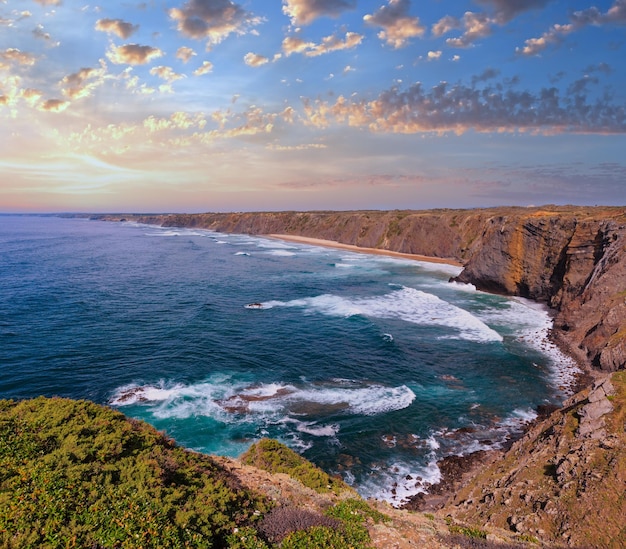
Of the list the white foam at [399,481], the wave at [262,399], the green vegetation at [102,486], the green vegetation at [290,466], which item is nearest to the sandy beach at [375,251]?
the wave at [262,399]

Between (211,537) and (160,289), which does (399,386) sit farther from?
(160,289)

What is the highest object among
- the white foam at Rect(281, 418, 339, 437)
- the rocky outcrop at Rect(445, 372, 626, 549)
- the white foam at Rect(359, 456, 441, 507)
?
the rocky outcrop at Rect(445, 372, 626, 549)

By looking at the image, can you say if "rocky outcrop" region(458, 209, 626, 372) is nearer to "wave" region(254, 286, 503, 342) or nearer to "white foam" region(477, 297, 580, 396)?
"white foam" region(477, 297, 580, 396)

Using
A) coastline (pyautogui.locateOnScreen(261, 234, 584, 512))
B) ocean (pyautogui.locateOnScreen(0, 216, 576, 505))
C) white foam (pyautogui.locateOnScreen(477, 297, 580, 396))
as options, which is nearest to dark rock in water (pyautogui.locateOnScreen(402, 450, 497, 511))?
coastline (pyautogui.locateOnScreen(261, 234, 584, 512))

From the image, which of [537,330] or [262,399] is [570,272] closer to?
[537,330]

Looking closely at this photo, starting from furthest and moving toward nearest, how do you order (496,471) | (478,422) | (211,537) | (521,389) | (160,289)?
(160,289), (521,389), (478,422), (496,471), (211,537)

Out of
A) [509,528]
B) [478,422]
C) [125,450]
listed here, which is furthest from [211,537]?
[478,422]
